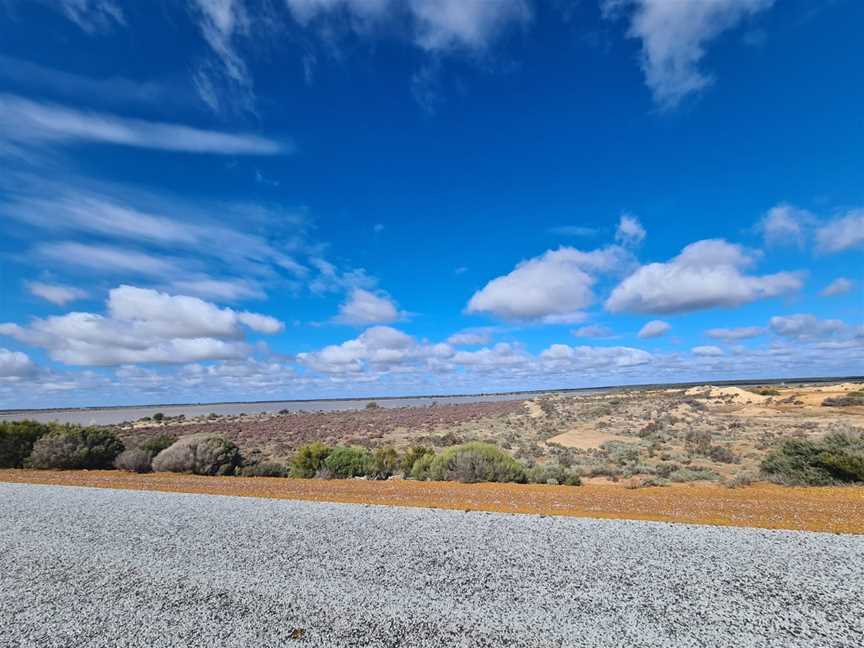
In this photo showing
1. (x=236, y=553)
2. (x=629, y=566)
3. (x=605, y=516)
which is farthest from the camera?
(x=605, y=516)

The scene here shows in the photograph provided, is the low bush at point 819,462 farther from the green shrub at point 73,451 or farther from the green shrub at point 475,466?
the green shrub at point 73,451

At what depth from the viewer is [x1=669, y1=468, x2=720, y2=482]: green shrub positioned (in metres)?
14.2

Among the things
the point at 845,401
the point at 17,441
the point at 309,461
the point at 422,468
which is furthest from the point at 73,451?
the point at 845,401

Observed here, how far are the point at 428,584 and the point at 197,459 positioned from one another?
49.2 feet

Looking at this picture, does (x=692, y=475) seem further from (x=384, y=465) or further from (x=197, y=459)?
(x=197, y=459)

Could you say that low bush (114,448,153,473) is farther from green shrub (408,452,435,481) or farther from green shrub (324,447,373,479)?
green shrub (408,452,435,481)

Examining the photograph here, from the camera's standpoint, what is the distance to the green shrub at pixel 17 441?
1876 cm

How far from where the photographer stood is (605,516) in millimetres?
7727

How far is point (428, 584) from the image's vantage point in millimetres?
4879

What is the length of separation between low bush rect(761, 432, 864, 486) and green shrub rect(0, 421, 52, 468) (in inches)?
1072


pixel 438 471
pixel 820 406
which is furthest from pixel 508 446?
pixel 820 406

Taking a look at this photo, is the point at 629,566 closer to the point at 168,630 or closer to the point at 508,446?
the point at 168,630

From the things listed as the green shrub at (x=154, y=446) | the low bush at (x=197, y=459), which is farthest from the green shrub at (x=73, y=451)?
the low bush at (x=197, y=459)

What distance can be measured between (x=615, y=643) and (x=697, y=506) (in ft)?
19.4
